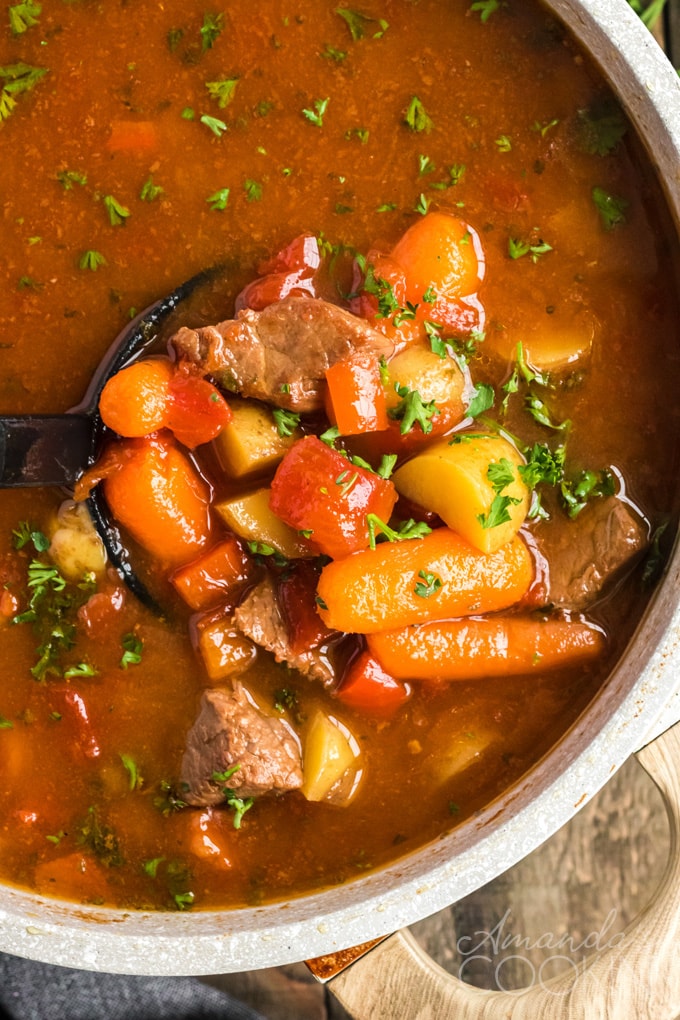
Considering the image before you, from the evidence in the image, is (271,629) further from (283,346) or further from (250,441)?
(283,346)

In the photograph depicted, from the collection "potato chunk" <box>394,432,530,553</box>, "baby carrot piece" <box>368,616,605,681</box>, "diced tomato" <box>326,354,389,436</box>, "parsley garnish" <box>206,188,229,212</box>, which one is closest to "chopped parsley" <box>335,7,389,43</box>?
"parsley garnish" <box>206,188,229,212</box>

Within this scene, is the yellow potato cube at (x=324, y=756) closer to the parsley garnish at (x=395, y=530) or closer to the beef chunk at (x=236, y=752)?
the beef chunk at (x=236, y=752)

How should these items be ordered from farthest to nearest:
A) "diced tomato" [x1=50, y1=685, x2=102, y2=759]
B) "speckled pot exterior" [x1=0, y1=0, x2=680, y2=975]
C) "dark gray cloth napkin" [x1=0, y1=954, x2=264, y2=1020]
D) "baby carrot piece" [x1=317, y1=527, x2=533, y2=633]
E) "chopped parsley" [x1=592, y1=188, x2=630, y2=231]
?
"dark gray cloth napkin" [x1=0, y1=954, x2=264, y2=1020] → "diced tomato" [x1=50, y1=685, x2=102, y2=759] → "chopped parsley" [x1=592, y1=188, x2=630, y2=231] → "baby carrot piece" [x1=317, y1=527, x2=533, y2=633] → "speckled pot exterior" [x1=0, y1=0, x2=680, y2=975]

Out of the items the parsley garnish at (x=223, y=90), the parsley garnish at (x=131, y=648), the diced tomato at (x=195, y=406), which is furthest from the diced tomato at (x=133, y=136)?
the parsley garnish at (x=131, y=648)

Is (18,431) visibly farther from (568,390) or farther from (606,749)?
(606,749)

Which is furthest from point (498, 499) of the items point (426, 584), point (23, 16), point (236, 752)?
point (23, 16)

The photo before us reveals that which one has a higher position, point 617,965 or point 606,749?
point 606,749

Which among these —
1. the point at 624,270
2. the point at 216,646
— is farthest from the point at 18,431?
the point at 624,270

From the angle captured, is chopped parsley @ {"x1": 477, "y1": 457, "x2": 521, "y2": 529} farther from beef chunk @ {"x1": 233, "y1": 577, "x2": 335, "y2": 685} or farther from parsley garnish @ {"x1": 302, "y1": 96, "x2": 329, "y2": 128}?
parsley garnish @ {"x1": 302, "y1": 96, "x2": 329, "y2": 128}
